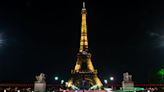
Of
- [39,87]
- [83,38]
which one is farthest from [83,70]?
[39,87]

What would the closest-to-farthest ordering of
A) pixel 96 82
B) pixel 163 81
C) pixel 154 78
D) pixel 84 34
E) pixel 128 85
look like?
pixel 128 85 < pixel 163 81 < pixel 154 78 < pixel 96 82 < pixel 84 34

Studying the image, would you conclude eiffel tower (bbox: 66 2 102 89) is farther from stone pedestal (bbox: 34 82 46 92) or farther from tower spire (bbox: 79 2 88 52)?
stone pedestal (bbox: 34 82 46 92)

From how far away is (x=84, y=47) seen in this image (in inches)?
3634

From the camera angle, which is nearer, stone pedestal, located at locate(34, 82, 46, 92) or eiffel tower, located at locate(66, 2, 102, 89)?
stone pedestal, located at locate(34, 82, 46, 92)

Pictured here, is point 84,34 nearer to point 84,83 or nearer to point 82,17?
point 82,17

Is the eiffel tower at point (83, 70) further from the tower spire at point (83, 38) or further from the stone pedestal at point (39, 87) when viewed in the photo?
the stone pedestal at point (39, 87)

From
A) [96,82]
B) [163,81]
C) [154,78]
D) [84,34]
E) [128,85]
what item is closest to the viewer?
[128,85]

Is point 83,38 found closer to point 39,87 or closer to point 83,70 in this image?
point 83,70

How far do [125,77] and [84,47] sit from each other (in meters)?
55.1

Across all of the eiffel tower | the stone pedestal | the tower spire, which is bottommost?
the stone pedestal

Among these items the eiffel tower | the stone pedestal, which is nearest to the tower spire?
the eiffel tower

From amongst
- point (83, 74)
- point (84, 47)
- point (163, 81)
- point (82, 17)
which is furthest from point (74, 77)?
point (163, 81)

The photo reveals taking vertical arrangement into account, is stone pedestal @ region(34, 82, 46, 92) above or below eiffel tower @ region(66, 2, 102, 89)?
below

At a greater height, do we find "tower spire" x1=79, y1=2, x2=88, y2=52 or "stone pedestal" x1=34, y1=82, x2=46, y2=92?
"tower spire" x1=79, y1=2, x2=88, y2=52
